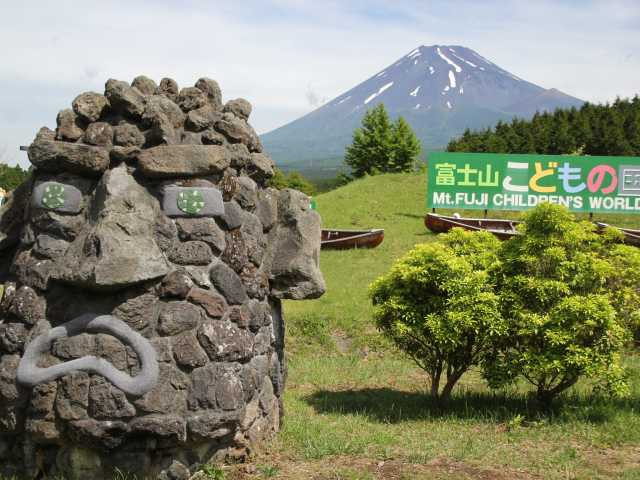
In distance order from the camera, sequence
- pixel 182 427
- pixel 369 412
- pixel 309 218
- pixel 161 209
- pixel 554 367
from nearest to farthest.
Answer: pixel 182 427 → pixel 161 209 → pixel 309 218 → pixel 554 367 → pixel 369 412

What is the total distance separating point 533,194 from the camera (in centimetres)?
2153

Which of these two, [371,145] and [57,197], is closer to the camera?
[57,197]

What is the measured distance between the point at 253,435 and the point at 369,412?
272 cm

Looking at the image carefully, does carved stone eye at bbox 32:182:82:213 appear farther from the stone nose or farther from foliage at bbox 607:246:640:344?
foliage at bbox 607:246:640:344

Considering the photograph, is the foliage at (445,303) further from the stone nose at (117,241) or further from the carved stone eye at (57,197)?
the carved stone eye at (57,197)

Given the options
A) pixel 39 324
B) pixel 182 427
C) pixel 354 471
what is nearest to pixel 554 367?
pixel 354 471

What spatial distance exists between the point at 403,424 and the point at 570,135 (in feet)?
114

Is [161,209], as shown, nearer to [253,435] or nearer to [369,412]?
[253,435]

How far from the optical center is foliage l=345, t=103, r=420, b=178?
169 feet

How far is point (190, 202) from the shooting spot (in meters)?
5.77

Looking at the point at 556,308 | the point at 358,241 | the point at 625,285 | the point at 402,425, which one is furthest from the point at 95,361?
the point at 358,241

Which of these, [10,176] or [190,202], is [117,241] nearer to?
[190,202]

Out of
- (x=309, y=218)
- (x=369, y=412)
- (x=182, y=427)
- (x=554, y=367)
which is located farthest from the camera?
(x=369, y=412)

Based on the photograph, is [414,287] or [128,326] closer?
[128,326]
